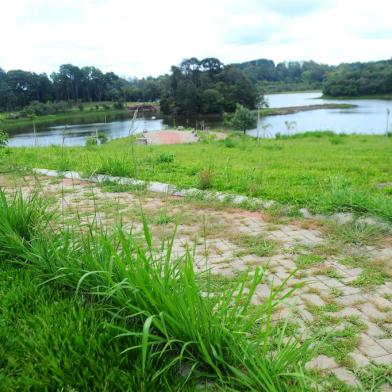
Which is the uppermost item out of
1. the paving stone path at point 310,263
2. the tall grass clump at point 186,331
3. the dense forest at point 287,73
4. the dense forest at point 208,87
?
the dense forest at point 287,73

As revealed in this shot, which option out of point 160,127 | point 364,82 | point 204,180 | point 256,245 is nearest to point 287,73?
point 364,82

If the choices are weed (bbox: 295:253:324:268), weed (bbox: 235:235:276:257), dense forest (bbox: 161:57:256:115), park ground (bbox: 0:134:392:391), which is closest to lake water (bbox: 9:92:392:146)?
park ground (bbox: 0:134:392:391)

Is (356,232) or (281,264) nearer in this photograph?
(281,264)

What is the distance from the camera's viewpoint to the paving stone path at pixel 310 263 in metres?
1.89

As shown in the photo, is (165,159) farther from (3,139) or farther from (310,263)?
(310,263)

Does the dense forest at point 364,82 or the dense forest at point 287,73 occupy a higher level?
the dense forest at point 287,73

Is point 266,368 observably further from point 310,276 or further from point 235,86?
point 235,86

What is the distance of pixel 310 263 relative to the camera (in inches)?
112

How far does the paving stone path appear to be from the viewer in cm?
189

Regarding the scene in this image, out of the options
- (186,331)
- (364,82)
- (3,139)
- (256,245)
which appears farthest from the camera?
(364,82)

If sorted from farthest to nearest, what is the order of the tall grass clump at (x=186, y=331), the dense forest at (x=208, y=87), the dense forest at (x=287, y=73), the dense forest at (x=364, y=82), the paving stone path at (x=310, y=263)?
the dense forest at (x=287, y=73) < the dense forest at (x=364, y=82) < the dense forest at (x=208, y=87) < the paving stone path at (x=310, y=263) < the tall grass clump at (x=186, y=331)

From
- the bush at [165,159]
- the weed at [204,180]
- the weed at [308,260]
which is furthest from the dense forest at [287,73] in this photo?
the weed at [308,260]

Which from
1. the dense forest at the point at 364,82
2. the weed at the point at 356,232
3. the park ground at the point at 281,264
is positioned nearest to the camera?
the park ground at the point at 281,264

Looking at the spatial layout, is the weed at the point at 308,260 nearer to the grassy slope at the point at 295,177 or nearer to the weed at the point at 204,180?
the grassy slope at the point at 295,177
